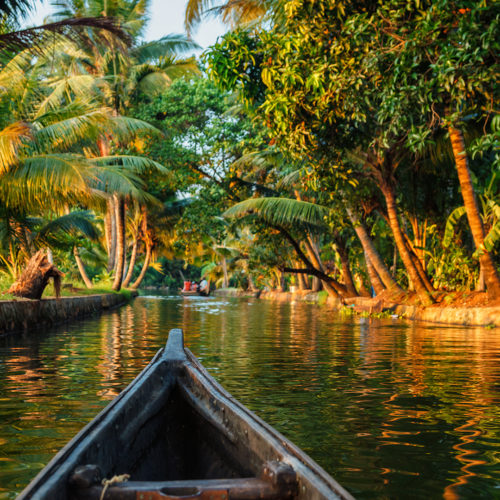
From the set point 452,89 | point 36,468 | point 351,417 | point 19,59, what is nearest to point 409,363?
point 351,417

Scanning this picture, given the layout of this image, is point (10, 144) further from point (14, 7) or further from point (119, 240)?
point (119, 240)

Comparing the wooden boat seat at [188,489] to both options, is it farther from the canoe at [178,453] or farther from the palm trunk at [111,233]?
the palm trunk at [111,233]

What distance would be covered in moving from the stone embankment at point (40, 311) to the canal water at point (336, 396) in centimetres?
50

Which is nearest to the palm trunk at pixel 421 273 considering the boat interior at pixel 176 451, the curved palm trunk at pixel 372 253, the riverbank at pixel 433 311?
the riverbank at pixel 433 311

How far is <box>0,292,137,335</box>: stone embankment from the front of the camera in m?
10.2

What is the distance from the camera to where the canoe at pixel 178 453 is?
2121mm

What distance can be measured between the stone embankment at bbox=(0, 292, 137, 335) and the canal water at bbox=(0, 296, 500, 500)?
0.50m

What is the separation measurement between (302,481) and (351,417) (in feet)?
8.41

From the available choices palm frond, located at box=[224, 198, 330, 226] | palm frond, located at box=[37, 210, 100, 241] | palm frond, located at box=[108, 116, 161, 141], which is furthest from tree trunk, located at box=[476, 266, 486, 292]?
palm frond, located at box=[108, 116, 161, 141]

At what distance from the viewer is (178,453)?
3438 mm

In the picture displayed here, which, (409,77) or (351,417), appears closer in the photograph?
(351,417)

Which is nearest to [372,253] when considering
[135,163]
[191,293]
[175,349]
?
[135,163]

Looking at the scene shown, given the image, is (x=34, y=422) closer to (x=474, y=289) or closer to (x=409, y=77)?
(x=409, y=77)

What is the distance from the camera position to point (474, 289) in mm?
14688
